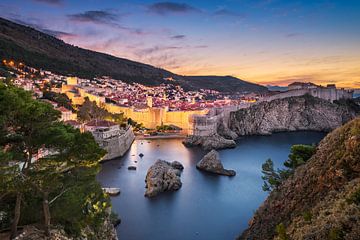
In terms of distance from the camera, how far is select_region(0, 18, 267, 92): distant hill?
3819 cm

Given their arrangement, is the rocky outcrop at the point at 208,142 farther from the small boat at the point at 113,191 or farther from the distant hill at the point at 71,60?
the distant hill at the point at 71,60

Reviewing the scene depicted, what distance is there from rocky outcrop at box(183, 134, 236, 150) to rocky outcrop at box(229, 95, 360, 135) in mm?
6672

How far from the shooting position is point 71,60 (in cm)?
4884

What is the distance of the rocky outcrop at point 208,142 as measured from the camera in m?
18.7

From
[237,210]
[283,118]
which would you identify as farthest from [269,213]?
[283,118]

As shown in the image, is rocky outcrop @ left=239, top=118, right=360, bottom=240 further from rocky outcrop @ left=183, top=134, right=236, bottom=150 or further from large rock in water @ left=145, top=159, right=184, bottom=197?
rocky outcrop @ left=183, top=134, right=236, bottom=150

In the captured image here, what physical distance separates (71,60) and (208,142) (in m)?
37.3

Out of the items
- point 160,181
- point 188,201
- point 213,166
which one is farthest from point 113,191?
point 213,166

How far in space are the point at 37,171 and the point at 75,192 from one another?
0.80 meters

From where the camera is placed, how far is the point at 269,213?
4.76m

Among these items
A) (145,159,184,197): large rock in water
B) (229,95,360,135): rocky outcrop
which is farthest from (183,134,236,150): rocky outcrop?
(145,159,184,197): large rock in water

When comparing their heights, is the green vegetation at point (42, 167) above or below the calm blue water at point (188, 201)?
above

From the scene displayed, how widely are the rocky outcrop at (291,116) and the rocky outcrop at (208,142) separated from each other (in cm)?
667

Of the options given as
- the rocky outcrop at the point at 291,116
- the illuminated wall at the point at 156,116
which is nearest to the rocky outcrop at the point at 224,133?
the illuminated wall at the point at 156,116
